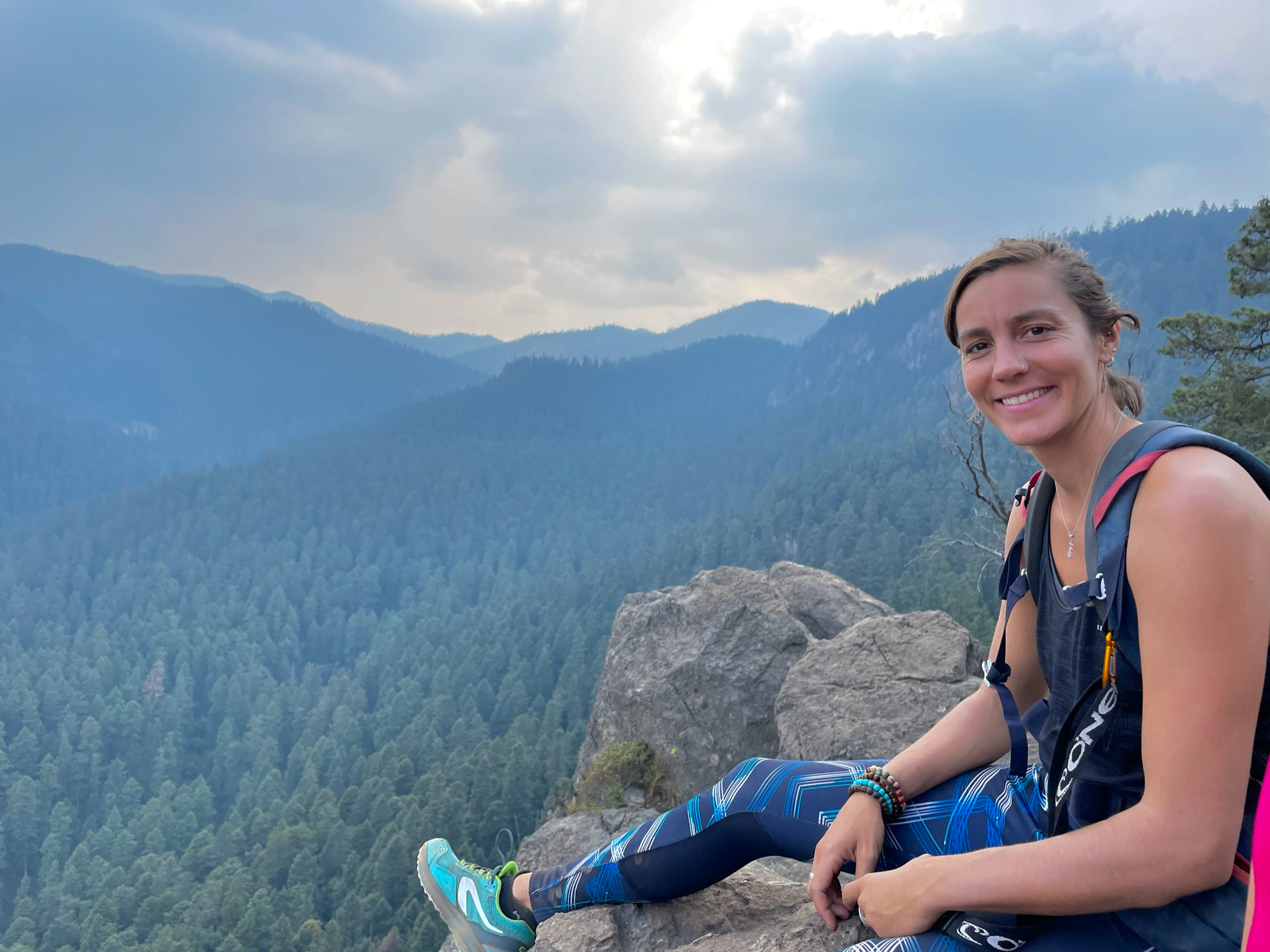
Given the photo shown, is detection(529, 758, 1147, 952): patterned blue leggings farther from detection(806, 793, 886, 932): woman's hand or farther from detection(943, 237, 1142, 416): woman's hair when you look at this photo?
detection(943, 237, 1142, 416): woman's hair

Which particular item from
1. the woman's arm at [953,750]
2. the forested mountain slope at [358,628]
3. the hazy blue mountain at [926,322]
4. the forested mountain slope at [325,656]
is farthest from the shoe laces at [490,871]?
→ the hazy blue mountain at [926,322]

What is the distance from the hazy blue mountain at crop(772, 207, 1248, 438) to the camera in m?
111

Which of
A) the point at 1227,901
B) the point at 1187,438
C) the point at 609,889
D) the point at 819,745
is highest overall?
the point at 1187,438

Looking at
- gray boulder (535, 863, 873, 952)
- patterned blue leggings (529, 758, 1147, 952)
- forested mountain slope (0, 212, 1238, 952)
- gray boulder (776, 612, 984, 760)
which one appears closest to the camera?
patterned blue leggings (529, 758, 1147, 952)

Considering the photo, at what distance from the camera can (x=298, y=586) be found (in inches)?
4033

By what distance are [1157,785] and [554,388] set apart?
19916 centimetres

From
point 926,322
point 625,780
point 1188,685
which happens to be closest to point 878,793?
point 1188,685

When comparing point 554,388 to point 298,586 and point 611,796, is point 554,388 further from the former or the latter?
point 611,796

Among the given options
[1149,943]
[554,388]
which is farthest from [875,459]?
[554,388]

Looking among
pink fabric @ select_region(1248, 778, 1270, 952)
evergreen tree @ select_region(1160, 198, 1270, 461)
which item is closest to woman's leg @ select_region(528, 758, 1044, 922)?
pink fabric @ select_region(1248, 778, 1270, 952)

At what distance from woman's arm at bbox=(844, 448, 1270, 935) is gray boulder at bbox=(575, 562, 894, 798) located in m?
5.21

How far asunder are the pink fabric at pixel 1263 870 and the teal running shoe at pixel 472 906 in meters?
2.26

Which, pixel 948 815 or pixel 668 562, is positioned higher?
pixel 948 815

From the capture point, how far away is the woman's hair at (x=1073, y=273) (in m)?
1.71
